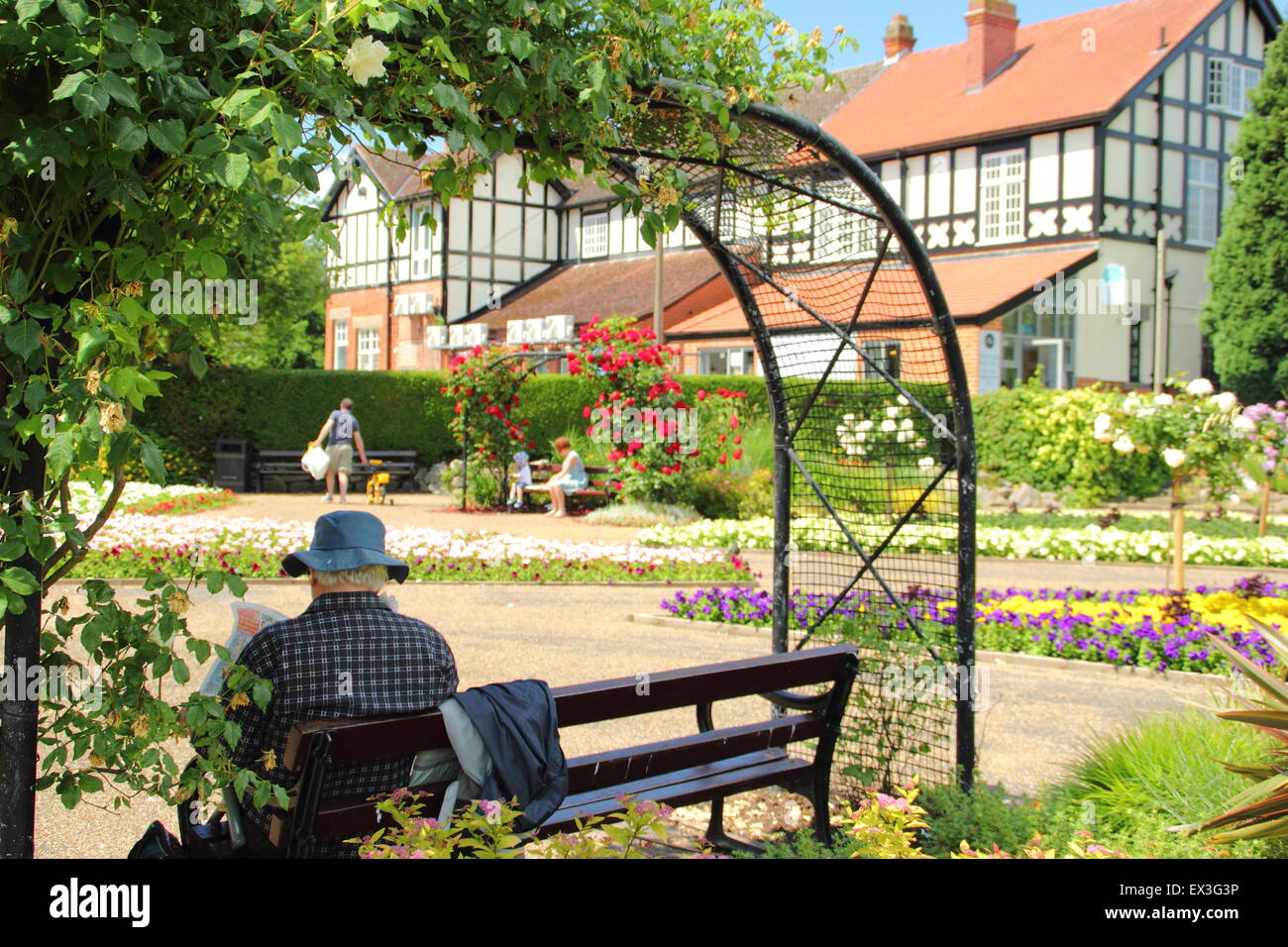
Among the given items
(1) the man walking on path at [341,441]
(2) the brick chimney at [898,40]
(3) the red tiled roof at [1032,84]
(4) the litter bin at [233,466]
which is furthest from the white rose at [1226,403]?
(2) the brick chimney at [898,40]

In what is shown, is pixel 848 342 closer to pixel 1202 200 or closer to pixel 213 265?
pixel 213 265

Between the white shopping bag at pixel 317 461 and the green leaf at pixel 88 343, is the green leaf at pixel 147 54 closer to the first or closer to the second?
the green leaf at pixel 88 343

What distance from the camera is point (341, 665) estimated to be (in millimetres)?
3152

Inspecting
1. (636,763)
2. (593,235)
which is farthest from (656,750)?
(593,235)

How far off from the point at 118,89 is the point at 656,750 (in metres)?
2.62

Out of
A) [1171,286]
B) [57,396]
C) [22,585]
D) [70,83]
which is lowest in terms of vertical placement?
[22,585]

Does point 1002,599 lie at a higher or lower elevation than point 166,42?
lower

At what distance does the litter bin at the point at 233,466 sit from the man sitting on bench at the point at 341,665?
1809cm

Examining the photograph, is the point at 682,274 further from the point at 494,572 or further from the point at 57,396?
the point at 57,396

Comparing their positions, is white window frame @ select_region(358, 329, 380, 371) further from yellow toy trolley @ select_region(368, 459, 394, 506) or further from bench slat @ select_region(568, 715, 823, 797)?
bench slat @ select_region(568, 715, 823, 797)

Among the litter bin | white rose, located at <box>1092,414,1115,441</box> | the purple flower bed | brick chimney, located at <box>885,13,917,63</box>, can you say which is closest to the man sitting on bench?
the purple flower bed

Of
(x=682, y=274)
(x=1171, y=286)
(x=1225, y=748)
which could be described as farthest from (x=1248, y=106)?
(x=1225, y=748)
